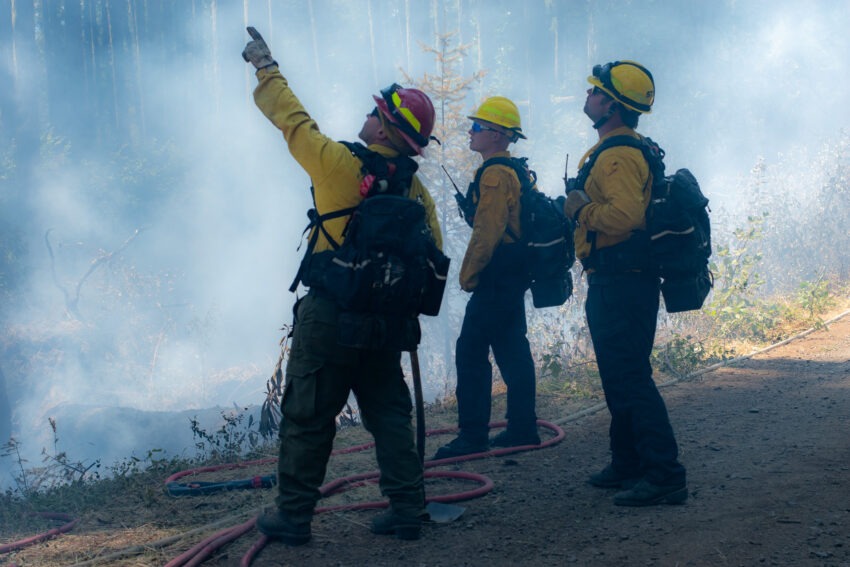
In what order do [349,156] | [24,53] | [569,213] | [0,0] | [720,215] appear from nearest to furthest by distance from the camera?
[349,156], [569,213], [720,215], [0,0], [24,53]

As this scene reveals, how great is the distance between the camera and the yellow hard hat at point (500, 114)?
5.65 meters

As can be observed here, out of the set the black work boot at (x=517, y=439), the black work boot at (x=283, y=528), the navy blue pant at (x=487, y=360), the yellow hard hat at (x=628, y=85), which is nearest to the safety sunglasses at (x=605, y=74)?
the yellow hard hat at (x=628, y=85)

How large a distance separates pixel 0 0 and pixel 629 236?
34826 millimetres

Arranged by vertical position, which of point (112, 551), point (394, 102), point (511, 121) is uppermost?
point (511, 121)

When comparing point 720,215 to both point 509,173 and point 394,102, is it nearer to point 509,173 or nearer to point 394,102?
point 509,173

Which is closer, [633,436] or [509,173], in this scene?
[633,436]

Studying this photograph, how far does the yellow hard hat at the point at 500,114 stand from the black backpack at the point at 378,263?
Answer: 1.95m

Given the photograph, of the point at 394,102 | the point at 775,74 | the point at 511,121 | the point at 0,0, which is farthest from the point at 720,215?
the point at 0,0

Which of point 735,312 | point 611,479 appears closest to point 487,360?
point 611,479

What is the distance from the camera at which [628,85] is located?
442 centimetres

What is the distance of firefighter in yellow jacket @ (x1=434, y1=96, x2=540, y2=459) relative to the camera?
5.46m

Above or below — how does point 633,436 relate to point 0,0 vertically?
below

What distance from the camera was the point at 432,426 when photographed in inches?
279

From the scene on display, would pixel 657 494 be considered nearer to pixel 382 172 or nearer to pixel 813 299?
pixel 382 172
